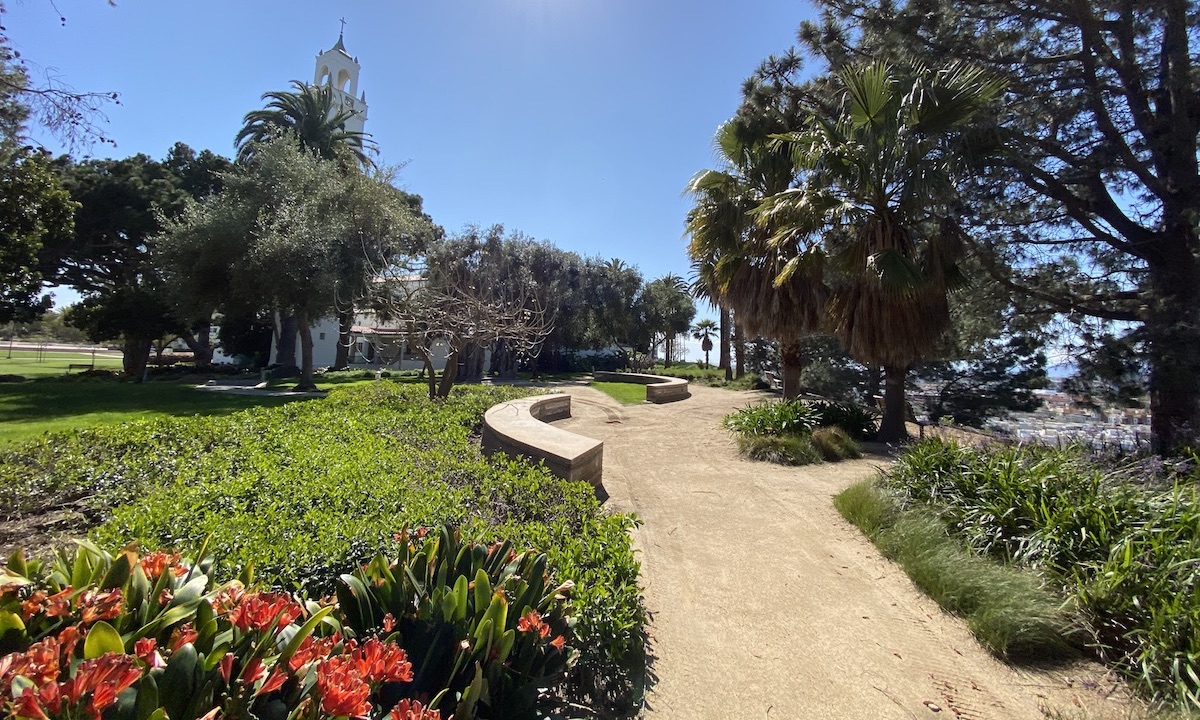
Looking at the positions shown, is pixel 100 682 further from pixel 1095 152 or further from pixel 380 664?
pixel 1095 152

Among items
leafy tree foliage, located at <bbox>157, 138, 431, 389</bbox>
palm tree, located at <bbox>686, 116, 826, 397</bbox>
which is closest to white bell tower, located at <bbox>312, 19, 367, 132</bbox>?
leafy tree foliage, located at <bbox>157, 138, 431, 389</bbox>

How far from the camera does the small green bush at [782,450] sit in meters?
7.65

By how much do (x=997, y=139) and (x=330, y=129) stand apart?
996 inches

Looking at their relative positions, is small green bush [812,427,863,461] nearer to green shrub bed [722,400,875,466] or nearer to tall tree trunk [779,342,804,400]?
green shrub bed [722,400,875,466]

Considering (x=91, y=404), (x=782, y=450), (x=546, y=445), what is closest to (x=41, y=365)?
(x=91, y=404)

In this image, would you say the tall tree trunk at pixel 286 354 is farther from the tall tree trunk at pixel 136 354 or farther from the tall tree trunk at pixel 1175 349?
the tall tree trunk at pixel 1175 349

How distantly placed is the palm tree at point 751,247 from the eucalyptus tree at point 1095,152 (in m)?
2.69

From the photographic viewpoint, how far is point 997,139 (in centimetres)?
805

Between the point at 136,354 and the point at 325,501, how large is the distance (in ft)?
89.4

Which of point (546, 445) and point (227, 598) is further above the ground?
point (227, 598)

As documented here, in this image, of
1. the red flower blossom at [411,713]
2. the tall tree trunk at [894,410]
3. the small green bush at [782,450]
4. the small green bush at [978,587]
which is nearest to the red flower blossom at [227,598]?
the red flower blossom at [411,713]

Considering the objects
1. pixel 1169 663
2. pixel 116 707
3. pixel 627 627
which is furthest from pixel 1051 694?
pixel 116 707

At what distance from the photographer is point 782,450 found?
25.5ft

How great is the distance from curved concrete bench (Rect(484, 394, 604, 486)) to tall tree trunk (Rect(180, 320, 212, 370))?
77.3 ft
